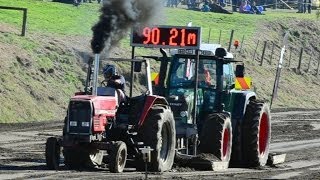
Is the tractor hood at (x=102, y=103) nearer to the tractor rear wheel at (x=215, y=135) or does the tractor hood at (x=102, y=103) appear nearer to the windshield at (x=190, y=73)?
the tractor rear wheel at (x=215, y=135)

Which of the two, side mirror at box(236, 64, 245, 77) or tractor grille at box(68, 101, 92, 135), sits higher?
side mirror at box(236, 64, 245, 77)

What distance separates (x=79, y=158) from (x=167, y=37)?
9.01 feet

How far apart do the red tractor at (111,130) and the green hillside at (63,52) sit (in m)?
2.13

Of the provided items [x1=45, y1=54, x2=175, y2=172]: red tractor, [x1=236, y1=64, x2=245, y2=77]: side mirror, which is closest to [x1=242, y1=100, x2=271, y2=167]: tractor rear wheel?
[x1=236, y1=64, x2=245, y2=77]: side mirror

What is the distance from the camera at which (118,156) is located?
17453 mm

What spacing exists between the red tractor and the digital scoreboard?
58 centimetres

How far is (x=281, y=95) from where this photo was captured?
153 feet

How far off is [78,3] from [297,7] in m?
23.9

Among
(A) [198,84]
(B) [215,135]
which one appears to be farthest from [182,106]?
(A) [198,84]

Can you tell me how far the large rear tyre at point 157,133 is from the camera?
711 inches

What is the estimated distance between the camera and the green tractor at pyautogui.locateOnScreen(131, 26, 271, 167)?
19.4m

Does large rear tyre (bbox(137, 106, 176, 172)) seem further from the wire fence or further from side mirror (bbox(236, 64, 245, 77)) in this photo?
the wire fence

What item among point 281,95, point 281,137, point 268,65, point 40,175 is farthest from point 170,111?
Answer: point 268,65

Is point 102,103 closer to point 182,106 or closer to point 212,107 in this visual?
point 182,106
